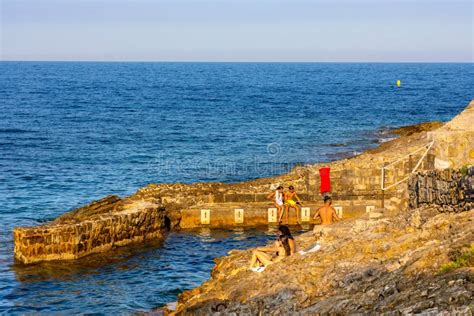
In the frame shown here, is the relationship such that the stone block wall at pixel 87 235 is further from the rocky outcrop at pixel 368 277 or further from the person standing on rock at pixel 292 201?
the rocky outcrop at pixel 368 277

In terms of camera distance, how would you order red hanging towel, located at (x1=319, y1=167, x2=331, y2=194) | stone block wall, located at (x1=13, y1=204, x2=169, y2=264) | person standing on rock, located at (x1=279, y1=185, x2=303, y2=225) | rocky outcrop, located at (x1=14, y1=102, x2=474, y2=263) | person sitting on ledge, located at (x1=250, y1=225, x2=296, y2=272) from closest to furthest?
person sitting on ledge, located at (x1=250, y1=225, x2=296, y2=272), stone block wall, located at (x1=13, y1=204, x2=169, y2=264), rocky outcrop, located at (x1=14, y1=102, x2=474, y2=263), person standing on rock, located at (x1=279, y1=185, x2=303, y2=225), red hanging towel, located at (x1=319, y1=167, x2=331, y2=194)

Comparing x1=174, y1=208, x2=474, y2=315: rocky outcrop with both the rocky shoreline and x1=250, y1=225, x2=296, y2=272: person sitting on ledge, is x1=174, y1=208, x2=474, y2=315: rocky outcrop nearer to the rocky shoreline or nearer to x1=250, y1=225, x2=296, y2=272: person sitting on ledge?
the rocky shoreline

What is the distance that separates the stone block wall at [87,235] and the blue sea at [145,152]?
40 centimetres

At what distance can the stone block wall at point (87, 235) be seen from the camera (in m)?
23.2

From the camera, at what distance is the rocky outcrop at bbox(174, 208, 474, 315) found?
452 inches

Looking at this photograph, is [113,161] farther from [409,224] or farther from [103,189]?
[409,224]

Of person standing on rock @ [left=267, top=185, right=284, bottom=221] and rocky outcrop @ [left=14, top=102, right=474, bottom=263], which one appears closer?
rocky outcrop @ [left=14, top=102, right=474, bottom=263]

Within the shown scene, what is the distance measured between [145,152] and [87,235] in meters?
27.2

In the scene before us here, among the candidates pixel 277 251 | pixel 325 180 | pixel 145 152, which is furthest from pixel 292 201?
pixel 145 152

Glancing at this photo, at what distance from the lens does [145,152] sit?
51.1 metres

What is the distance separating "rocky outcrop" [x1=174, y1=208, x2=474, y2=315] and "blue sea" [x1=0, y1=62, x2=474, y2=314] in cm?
460

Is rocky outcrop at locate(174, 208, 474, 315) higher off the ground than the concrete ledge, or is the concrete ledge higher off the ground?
rocky outcrop at locate(174, 208, 474, 315)

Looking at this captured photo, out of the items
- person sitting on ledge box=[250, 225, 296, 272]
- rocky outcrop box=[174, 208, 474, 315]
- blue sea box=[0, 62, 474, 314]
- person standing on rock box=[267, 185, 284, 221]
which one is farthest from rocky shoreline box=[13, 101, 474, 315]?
blue sea box=[0, 62, 474, 314]

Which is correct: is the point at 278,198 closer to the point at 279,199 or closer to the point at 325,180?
the point at 279,199
